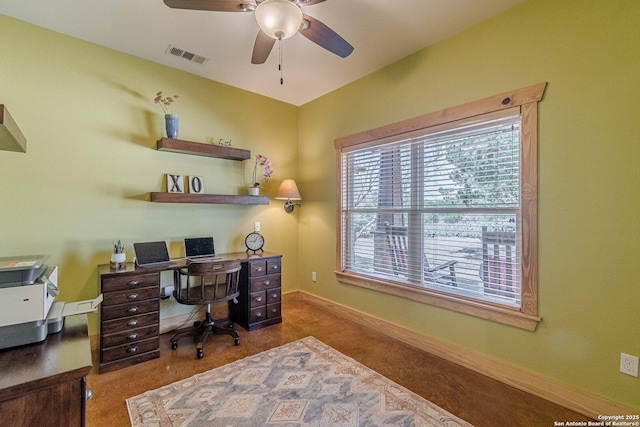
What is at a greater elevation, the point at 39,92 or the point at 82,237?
the point at 39,92

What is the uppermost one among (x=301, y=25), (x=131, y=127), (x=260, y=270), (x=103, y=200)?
(x=301, y=25)

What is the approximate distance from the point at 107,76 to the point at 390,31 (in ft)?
8.74

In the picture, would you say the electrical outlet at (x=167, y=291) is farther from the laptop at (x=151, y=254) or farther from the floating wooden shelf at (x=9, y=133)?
the floating wooden shelf at (x=9, y=133)

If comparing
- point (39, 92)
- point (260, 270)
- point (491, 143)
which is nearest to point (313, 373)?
point (260, 270)

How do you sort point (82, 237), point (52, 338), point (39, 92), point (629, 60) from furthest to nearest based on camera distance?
point (82, 237) < point (39, 92) < point (629, 60) < point (52, 338)

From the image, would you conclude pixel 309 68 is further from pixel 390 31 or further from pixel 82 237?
pixel 82 237

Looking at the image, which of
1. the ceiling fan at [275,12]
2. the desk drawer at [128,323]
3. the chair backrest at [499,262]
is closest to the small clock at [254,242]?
the desk drawer at [128,323]

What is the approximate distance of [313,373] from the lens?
2332 millimetres

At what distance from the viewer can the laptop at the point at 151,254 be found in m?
2.75

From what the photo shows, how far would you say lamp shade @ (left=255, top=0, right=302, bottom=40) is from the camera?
1681 millimetres

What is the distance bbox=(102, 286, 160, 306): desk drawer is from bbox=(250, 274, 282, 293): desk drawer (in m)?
0.95

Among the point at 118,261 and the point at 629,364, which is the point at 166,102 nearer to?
the point at 118,261

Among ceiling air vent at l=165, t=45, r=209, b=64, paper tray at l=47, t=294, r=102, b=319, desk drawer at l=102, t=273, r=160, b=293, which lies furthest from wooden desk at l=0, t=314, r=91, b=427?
ceiling air vent at l=165, t=45, r=209, b=64

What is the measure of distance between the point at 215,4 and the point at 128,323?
2481 mm
